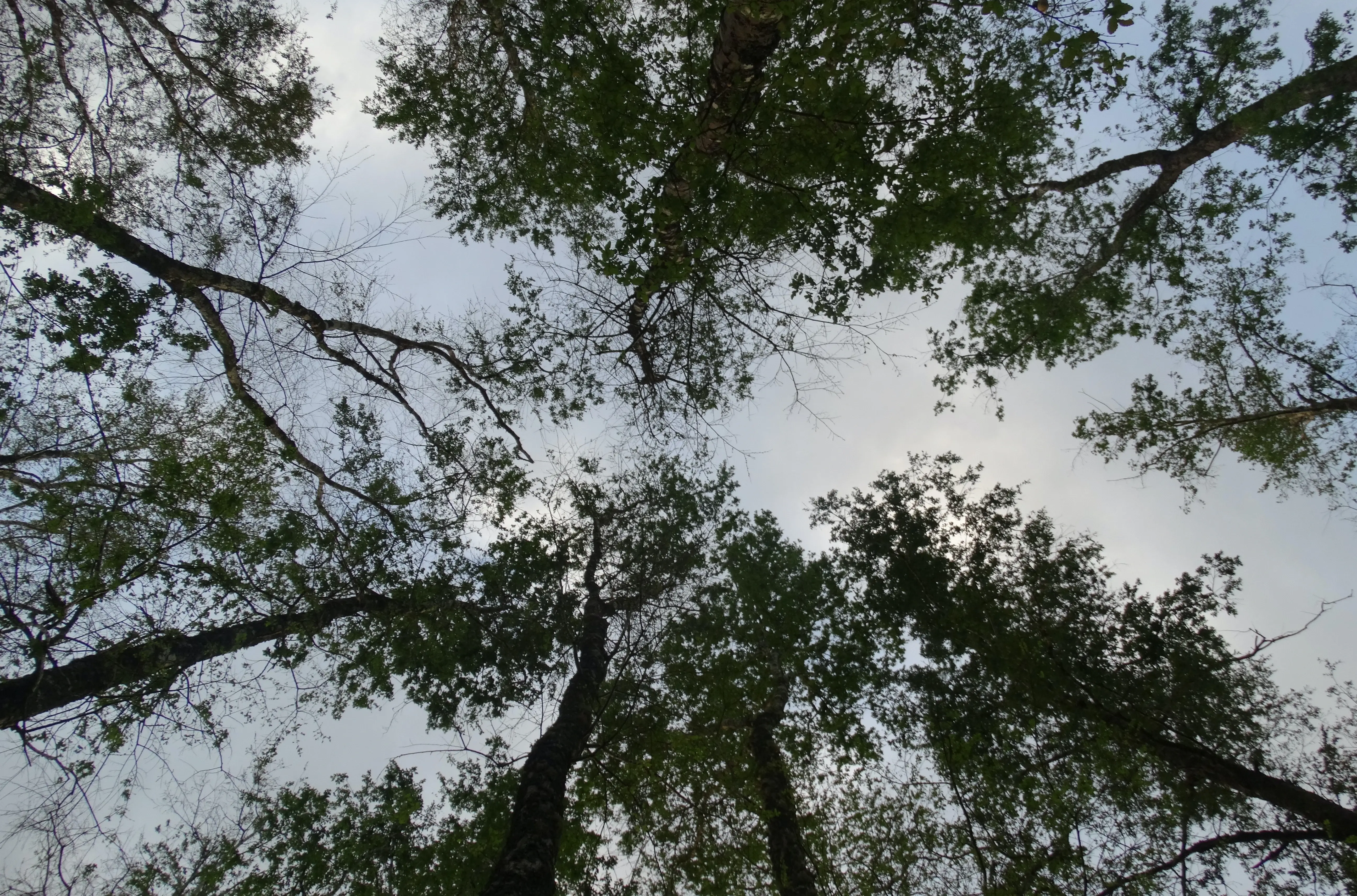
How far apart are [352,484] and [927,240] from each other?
938 centimetres

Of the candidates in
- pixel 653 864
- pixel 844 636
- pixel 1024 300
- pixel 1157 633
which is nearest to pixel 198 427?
pixel 653 864

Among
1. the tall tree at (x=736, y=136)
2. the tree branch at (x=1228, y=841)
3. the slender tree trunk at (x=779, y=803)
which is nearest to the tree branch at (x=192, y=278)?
the tall tree at (x=736, y=136)

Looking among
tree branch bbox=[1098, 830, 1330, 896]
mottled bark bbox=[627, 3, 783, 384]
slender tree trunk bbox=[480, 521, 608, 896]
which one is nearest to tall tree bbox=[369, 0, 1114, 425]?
mottled bark bbox=[627, 3, 783, 384]

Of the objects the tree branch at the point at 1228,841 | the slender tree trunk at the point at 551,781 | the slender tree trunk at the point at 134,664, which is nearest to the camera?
the slender tree trunk at the point at 551,781

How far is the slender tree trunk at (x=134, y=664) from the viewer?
7.14m

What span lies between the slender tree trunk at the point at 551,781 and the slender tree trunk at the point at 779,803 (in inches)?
122

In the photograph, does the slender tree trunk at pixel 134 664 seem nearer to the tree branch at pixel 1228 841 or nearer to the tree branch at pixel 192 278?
the tree branch at pixel 192 278

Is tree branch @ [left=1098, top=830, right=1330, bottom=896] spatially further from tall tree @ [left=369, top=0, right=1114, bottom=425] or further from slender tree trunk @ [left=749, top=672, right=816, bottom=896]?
tall tree @ [left=369, top=0, right=1114, bottom=425]

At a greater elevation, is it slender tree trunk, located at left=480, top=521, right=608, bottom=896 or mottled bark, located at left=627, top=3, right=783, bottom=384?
mottled bark, located at left=627, top=3, right=783, bottom=384

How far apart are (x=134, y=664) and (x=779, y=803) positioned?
9606 millimetres

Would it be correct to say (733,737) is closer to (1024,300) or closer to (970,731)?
(970,731)

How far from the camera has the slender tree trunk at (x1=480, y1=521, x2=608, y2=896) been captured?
6680 mm

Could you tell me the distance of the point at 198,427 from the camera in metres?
9.76

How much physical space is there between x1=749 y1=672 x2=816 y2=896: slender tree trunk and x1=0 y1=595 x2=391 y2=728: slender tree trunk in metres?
7.67
